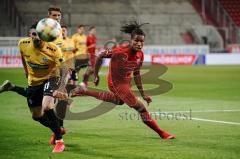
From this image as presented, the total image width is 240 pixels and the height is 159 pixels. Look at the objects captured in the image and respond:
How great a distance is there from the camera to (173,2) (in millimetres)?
55188

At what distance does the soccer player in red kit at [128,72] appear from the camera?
11844mm

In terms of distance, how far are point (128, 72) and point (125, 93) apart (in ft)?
1.97

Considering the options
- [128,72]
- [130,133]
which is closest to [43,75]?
[128,72]

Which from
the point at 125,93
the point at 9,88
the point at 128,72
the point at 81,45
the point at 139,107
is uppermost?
the point at 128,72

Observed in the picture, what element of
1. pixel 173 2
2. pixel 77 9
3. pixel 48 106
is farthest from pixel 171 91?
pixel 173 2

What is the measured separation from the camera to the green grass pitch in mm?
10062

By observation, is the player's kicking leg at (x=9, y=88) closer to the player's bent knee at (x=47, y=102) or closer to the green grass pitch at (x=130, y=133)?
the green grass pitch at (x=130, y=133)

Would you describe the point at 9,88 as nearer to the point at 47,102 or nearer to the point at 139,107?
the point at 47,102

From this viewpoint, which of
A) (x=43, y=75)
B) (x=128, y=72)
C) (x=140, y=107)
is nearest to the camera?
(x=43, y=75)

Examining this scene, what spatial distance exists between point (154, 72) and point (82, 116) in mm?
11323

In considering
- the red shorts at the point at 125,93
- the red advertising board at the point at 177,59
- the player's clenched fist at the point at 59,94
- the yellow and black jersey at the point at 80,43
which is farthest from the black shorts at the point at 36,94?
the red advertising board at the point at 177,59

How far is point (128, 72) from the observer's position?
1291 cm

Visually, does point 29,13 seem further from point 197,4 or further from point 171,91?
point 171,91

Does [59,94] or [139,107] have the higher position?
[59,94]
